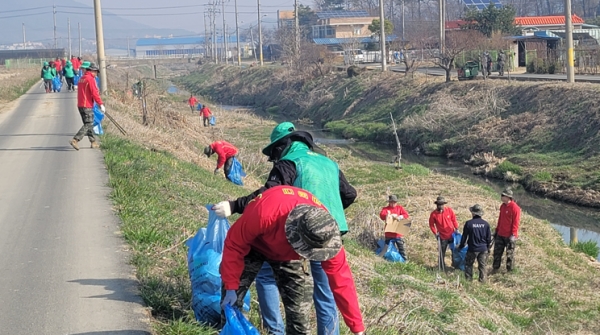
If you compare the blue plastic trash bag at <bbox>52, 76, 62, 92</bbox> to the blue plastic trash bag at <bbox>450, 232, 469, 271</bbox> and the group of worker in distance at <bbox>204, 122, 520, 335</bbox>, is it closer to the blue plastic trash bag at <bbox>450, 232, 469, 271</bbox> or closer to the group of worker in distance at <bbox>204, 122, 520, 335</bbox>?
the blue plastic trash bag at <bbox>450, 232, 469, 271</bbox>

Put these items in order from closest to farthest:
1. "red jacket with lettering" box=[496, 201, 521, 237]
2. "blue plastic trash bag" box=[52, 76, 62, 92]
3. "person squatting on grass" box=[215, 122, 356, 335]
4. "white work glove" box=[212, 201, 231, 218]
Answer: "white work glove" box=[212, 201, 231, 218] < "person squatting on grass" box=[215, 122, 356, 335] < "red jacket with lettering" box=[496, 201, 521, 237] < "blue plastic trash bag" box=[52, 76, 62, 92]

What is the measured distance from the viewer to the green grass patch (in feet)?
53.6

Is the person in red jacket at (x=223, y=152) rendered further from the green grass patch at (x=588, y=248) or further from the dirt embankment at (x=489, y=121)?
the dirt embankment at (x=489, y=121)

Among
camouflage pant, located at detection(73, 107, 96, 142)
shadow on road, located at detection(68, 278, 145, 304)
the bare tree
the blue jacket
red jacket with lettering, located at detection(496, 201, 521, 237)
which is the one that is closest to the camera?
shadow on road, located at detection(68, 278, 145, 304)

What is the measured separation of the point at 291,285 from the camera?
18.3ft

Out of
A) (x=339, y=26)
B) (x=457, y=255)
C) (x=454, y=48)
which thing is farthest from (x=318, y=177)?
(x=339, y=26)

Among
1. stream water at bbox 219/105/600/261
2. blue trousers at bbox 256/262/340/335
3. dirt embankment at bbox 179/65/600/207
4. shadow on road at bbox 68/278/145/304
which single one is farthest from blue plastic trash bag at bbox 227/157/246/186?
dirt embankment at bbox 179/65/600/207

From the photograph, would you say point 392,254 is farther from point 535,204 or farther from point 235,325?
point 535,204

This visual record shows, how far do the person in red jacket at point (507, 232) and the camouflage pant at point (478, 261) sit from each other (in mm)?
662

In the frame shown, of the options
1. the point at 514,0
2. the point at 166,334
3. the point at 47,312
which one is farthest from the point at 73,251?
the point at 514,0

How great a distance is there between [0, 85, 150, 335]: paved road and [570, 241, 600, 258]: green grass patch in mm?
10156

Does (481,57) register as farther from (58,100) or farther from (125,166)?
(125,166)

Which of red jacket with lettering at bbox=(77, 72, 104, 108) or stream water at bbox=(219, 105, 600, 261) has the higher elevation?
red jacket with lettering at bbox=(77, 72, 104, 108)

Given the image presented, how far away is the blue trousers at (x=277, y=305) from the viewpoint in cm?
578
